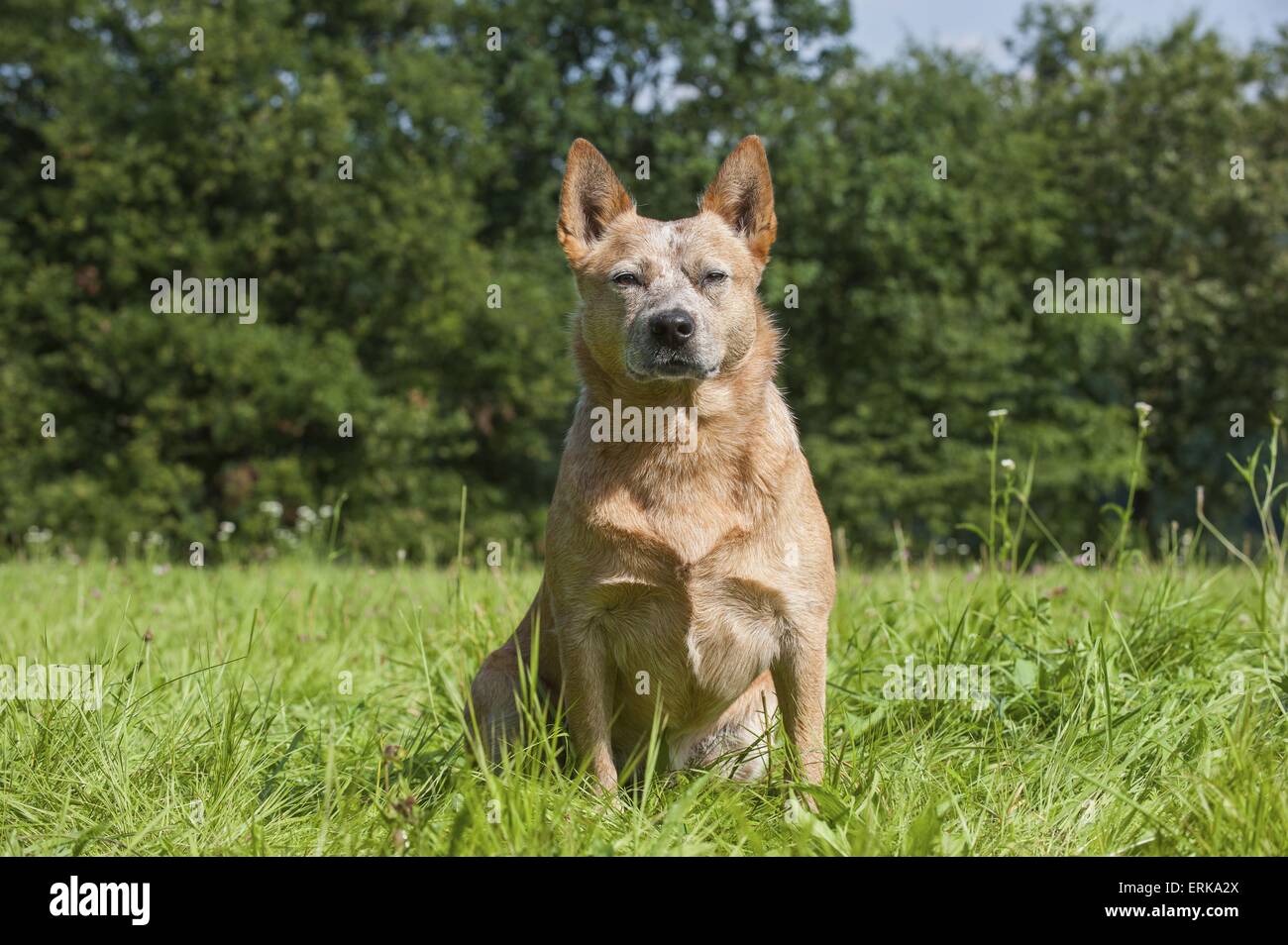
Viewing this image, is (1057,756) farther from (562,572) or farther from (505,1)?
(505,1)

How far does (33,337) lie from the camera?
17250mm

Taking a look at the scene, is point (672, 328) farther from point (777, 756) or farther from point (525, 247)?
point (525, 247)

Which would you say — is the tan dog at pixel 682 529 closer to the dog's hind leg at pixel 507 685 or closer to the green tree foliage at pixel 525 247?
the dog's hind leg at pixel 507 685

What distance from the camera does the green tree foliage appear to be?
1689 cm

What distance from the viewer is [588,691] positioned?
3172mm

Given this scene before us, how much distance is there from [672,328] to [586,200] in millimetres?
768
